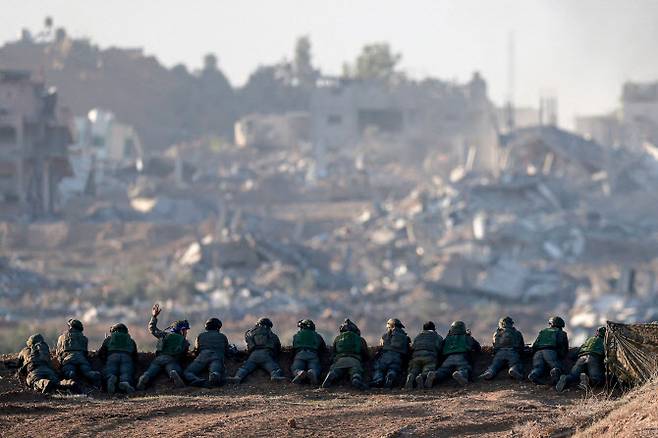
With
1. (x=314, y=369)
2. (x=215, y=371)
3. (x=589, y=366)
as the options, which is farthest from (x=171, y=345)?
(x=589, y=366)

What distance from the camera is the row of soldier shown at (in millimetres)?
18891

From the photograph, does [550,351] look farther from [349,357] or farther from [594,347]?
[349,357]

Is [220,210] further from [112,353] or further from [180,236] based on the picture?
[112,353]

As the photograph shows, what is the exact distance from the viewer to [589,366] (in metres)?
18.5

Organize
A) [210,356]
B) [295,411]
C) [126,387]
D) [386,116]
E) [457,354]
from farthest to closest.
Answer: [386,116]
[210,356]
[457,354]
[126,387]
[295,411]

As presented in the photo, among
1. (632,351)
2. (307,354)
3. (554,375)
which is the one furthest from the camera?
(307,354)

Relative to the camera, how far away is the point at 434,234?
2029 inches

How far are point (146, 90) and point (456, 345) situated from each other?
57589 millimetres

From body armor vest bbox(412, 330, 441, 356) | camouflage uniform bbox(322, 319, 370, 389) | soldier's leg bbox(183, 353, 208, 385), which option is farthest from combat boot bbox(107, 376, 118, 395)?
body armor vest bbox(412, 330, 441, 356)

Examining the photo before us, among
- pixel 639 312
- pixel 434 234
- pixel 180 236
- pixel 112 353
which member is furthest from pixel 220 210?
pixel 112 353

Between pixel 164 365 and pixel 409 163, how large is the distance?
160 ft

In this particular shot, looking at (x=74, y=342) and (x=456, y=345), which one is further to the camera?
(x=74, y=342)

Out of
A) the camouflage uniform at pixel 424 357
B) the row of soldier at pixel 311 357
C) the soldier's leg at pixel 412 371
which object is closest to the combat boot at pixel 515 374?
the row of soldier at pixel 311 357

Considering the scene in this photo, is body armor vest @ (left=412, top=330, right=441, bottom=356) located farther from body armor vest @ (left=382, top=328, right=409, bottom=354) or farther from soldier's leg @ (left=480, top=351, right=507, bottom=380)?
soldier's leg @ (left=480, top=351, right=507, bottom=380)
